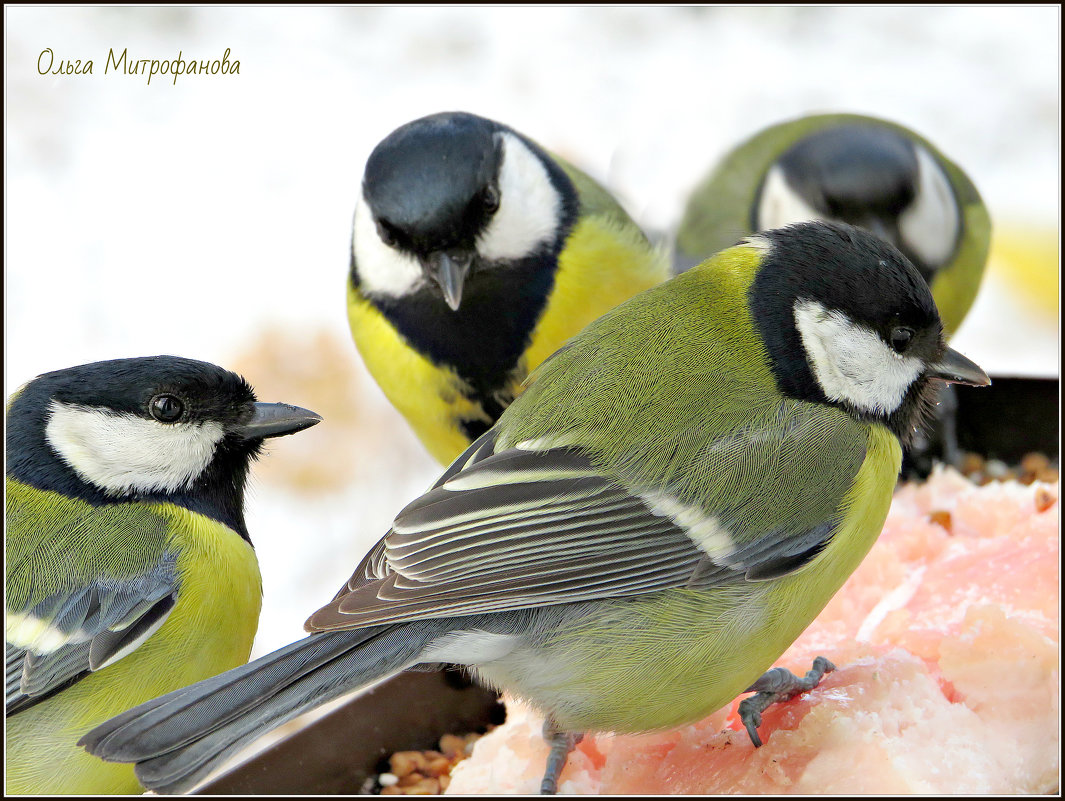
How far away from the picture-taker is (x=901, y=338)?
4.05 feet

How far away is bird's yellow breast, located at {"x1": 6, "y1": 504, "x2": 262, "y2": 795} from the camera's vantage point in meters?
1.28

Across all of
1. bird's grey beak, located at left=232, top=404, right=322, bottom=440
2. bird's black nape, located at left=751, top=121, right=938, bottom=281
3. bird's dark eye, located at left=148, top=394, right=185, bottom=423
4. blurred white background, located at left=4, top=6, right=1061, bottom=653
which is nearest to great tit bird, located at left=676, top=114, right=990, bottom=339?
bird's black nape, located at left=751, top=121, right=938, bottom=281

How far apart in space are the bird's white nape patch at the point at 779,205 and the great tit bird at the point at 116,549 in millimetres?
1391

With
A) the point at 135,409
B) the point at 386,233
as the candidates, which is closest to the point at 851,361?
the point at 386,233

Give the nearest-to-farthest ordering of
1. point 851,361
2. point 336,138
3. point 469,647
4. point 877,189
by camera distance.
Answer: point 469,647, point 851,361, point 877,189, point 336,138

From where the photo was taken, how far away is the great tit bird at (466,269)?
1.59m

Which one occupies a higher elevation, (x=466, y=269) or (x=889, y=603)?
(x=466, y=269)

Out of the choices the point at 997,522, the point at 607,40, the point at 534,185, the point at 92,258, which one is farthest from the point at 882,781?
the point at 607,40

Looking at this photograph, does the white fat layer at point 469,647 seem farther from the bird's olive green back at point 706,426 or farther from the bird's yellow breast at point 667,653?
the bird's olive green back at point 706,426

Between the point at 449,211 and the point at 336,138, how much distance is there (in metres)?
2.58

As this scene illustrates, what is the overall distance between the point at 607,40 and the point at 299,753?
12.3 feet

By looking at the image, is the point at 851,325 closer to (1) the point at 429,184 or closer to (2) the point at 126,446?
(1) the point at 429,184

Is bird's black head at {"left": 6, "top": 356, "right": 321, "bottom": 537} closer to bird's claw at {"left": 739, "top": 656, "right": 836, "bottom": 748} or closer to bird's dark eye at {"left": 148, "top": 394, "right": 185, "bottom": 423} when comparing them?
bird's dark eye at {"left": 148, "top": 394, "right": 185, "bottom": 423}

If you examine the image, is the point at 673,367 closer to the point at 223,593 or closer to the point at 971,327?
the point at 223,593
